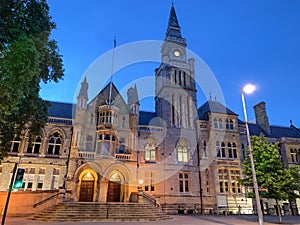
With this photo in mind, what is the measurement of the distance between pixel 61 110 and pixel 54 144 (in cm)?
562

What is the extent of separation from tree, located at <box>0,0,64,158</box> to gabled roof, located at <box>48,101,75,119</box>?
41.3 feet

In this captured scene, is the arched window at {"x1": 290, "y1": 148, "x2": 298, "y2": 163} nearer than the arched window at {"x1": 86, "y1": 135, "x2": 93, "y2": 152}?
No

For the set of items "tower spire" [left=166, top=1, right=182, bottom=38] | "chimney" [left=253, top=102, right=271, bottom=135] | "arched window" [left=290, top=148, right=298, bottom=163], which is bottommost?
"arched window" [left=290, top=148, right=298, bottom=163]

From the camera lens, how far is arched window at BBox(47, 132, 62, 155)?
23984 millimetres

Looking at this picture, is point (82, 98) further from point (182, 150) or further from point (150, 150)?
point (182, 150)

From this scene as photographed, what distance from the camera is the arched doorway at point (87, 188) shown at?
2248 cm

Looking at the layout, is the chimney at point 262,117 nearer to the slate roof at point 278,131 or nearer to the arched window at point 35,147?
the slate roof at point 278,131

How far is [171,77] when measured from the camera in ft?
98.9

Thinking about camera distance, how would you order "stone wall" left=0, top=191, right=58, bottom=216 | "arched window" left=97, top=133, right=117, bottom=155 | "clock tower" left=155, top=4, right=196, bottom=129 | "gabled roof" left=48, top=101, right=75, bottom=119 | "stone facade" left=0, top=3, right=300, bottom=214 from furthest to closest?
"clock tower" left=155, top=4, right=196, bottom=129 < "gabled roof" left=48, top=101, right=75, bottom=119 < "arched window" left=97, top=133, right=117, bottom=155 < "stone facade" left=0, top=3, right=300, bottom=214 < "stone wall" left=0, top=191, right=58, bottom=216

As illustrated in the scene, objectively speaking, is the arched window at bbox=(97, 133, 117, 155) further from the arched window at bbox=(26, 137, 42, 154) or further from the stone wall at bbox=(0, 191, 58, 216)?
the stone wall at bbox=(0, 191, 58, 216)

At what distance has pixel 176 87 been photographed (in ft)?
97.7

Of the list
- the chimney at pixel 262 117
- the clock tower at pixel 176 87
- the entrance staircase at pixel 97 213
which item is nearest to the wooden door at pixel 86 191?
the entrance staircase at pixel 97 213

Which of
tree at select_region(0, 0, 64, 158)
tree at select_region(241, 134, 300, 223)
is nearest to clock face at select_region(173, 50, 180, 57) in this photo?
tree at select_region(241, 134, 300, 223)

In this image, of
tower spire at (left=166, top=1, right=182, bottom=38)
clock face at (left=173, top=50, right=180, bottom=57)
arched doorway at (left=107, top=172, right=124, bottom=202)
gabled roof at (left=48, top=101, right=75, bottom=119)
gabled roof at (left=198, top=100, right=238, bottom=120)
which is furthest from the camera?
tower spire at (left=166, top=1, right=182, bottom=38)
